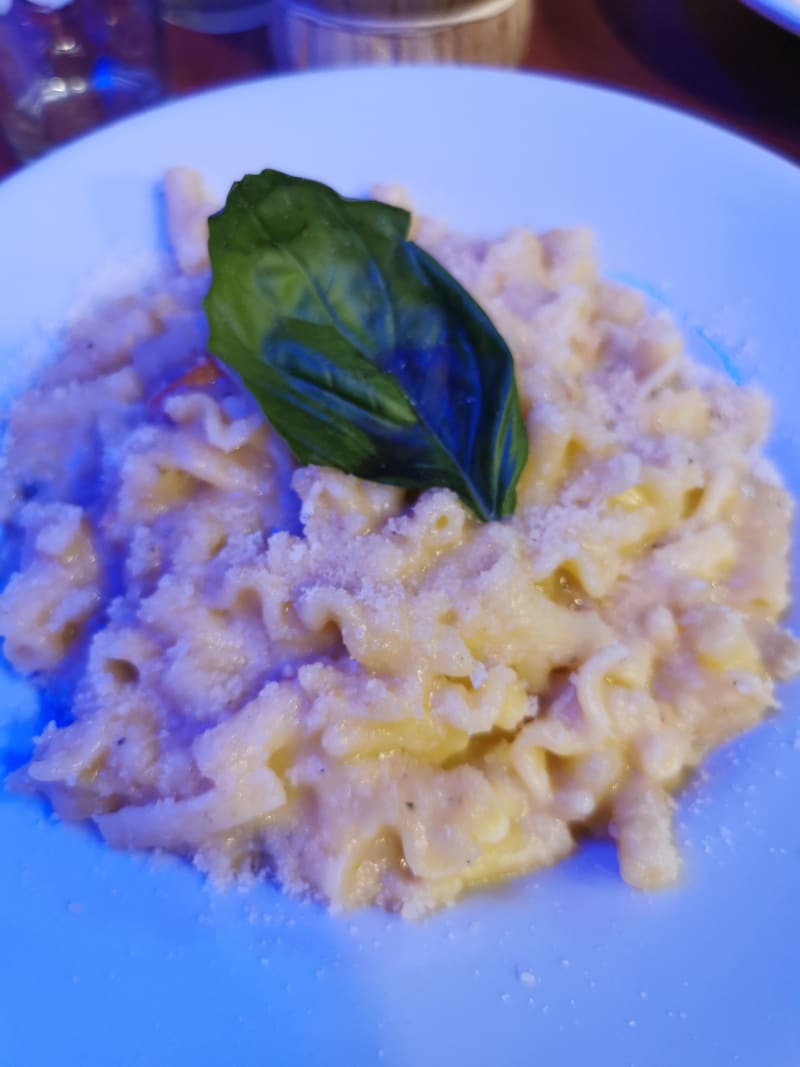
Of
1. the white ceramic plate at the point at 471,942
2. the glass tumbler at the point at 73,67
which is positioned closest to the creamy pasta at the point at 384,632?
the white ceramic plate at the point at 471,942

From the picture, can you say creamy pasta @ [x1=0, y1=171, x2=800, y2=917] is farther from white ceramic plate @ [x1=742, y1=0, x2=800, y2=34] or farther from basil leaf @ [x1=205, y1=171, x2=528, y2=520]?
white ceramic plate @ [x1=742, y1=0, x2=800, y2=34]

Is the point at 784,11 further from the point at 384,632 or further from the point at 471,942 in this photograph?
the point at 471,942

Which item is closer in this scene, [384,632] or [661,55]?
[384,632]

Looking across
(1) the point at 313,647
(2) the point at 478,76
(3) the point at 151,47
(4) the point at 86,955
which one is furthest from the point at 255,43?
(4) the point at 86,955

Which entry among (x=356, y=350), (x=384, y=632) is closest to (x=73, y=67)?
(x=356, y=350)

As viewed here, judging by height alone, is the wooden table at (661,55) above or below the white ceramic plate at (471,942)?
above

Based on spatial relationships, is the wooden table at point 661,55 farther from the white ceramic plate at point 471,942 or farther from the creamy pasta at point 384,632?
the creamy pasta at point 384,632
